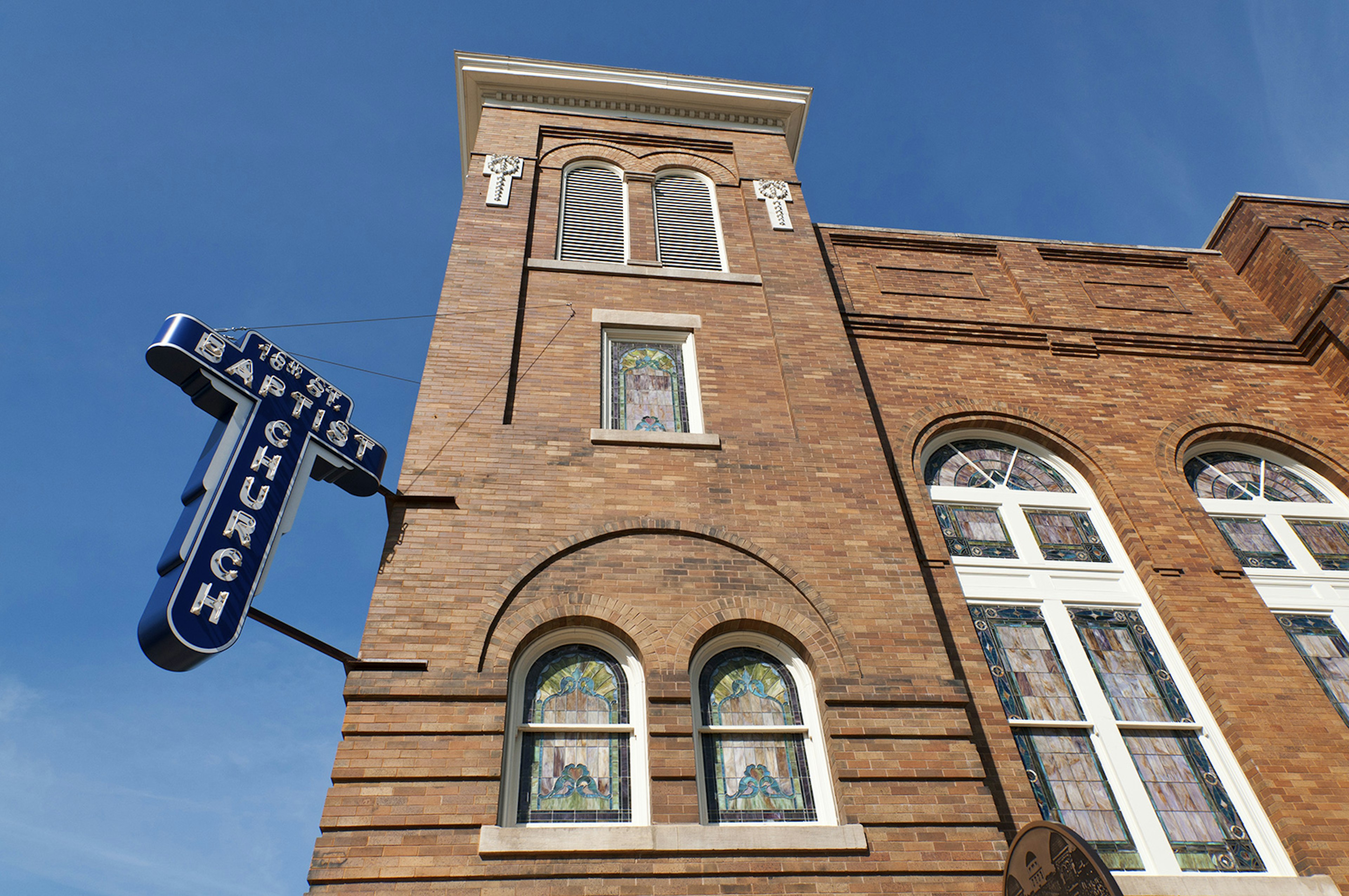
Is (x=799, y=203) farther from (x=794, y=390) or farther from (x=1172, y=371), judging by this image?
(x=1172, y=371)

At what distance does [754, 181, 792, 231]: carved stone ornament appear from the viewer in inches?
534

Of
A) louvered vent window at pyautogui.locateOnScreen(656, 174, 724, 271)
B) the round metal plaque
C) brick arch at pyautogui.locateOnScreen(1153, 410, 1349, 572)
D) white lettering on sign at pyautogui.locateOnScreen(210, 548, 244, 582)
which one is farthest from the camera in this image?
louvered vent window at pyautogui.locateOnScreen(656, 174, 724, 271)

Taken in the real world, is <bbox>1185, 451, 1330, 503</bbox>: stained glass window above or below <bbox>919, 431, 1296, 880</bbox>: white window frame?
above

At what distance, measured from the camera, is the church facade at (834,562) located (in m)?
6.89

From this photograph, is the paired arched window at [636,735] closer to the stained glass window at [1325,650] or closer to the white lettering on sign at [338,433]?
the white lettering on sign at [338,433]

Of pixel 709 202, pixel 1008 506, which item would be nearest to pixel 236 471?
pixel 1008 506

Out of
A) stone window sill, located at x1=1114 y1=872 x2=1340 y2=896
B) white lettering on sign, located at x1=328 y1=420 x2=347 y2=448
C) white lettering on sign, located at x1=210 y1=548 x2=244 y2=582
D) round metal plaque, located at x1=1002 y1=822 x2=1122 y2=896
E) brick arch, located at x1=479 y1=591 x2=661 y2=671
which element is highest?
white lettering on sign, located at x1=328 y1=420 x2=347 y2=448

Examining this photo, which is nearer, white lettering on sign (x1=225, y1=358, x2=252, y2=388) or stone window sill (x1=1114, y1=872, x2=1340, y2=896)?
stone window sill (x1=1114, y1=872, x2=1340, y2=896)

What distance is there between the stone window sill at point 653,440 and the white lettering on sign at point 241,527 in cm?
353

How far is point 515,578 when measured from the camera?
8039 mm

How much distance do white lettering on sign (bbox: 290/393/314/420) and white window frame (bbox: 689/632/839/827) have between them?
12.9ft

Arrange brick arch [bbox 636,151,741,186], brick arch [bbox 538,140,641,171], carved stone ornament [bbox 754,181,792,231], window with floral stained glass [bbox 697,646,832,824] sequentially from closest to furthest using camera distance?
window with floral stained glass [bbox 697,646,832,824]
carved stone ornament [bbox 754,181,792,231]
brick arch [bbox 538,140,641,171]
brick arch [bbox 636,151,741,186]

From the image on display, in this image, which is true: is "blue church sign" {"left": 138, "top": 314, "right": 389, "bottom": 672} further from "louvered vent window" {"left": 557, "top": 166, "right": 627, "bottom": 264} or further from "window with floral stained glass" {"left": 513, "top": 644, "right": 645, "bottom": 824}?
"louvered vent window" {"left": 557, "top": 166, "right": 627, "bottom": 264}

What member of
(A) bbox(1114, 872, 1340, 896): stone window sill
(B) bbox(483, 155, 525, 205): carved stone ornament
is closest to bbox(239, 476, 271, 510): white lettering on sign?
(B) bbox(483, 155, 525, 205): carved stone ornament
